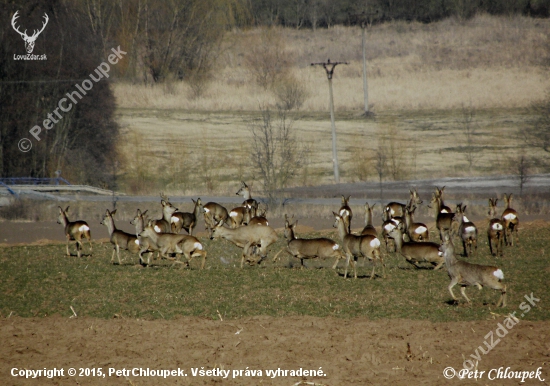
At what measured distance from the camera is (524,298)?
1507 cm

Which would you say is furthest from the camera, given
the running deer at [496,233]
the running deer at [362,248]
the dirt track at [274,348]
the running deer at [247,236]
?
the running deer at [496,233]

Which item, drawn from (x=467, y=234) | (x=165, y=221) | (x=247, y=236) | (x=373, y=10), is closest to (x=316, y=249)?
(x=247, y=236)

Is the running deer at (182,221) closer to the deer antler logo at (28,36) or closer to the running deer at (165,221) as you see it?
the running deer at (165,221)

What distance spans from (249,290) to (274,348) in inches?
189

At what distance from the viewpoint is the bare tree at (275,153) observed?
126 feet

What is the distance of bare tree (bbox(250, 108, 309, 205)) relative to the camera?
3850cm

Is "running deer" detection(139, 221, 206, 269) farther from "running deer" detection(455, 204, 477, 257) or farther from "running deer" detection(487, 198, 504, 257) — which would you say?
"running deer" detection(487, 198, 504, 257)

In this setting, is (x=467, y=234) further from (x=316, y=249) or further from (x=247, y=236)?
(x=247, y=236)

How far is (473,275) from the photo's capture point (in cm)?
1438

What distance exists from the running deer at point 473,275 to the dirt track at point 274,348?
34.9 inches

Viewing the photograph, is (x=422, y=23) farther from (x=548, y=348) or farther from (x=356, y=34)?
(x=548, y=348)

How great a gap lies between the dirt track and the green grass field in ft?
3.23

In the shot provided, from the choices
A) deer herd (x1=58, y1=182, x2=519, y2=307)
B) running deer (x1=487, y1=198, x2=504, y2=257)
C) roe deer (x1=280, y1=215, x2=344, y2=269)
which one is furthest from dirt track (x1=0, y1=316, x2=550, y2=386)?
running deer (x1=487, y1=198, x2=504, y2=257)

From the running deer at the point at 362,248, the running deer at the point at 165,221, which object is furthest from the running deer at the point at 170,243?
the running deer at the point at 362,248
